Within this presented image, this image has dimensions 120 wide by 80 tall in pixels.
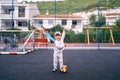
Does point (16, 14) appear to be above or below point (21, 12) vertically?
below

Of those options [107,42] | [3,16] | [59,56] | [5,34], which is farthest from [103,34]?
[3,16]

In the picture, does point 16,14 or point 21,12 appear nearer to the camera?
point 16,14

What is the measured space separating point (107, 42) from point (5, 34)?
652 cm

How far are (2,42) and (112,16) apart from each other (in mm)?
24632

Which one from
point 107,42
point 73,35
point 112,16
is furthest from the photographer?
point 112,16

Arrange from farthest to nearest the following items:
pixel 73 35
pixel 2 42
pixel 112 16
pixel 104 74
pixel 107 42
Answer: pixel 112 16, pixel 73 35, pixel 107 42, pixel 2 42, pixel 104 74

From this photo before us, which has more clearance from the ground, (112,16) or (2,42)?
(112,16)

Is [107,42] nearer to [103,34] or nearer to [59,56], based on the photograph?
[103,34]

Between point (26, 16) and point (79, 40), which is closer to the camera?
point (79, 40)

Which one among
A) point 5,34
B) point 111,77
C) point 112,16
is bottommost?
point 111,77

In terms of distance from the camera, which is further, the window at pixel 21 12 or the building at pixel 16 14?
the window at pixel 21 12

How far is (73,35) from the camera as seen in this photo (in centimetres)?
1722

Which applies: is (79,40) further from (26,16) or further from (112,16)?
(26,16)

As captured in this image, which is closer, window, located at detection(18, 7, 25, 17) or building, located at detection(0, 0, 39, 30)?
building, located at detection(0, 0, 39, 30)
